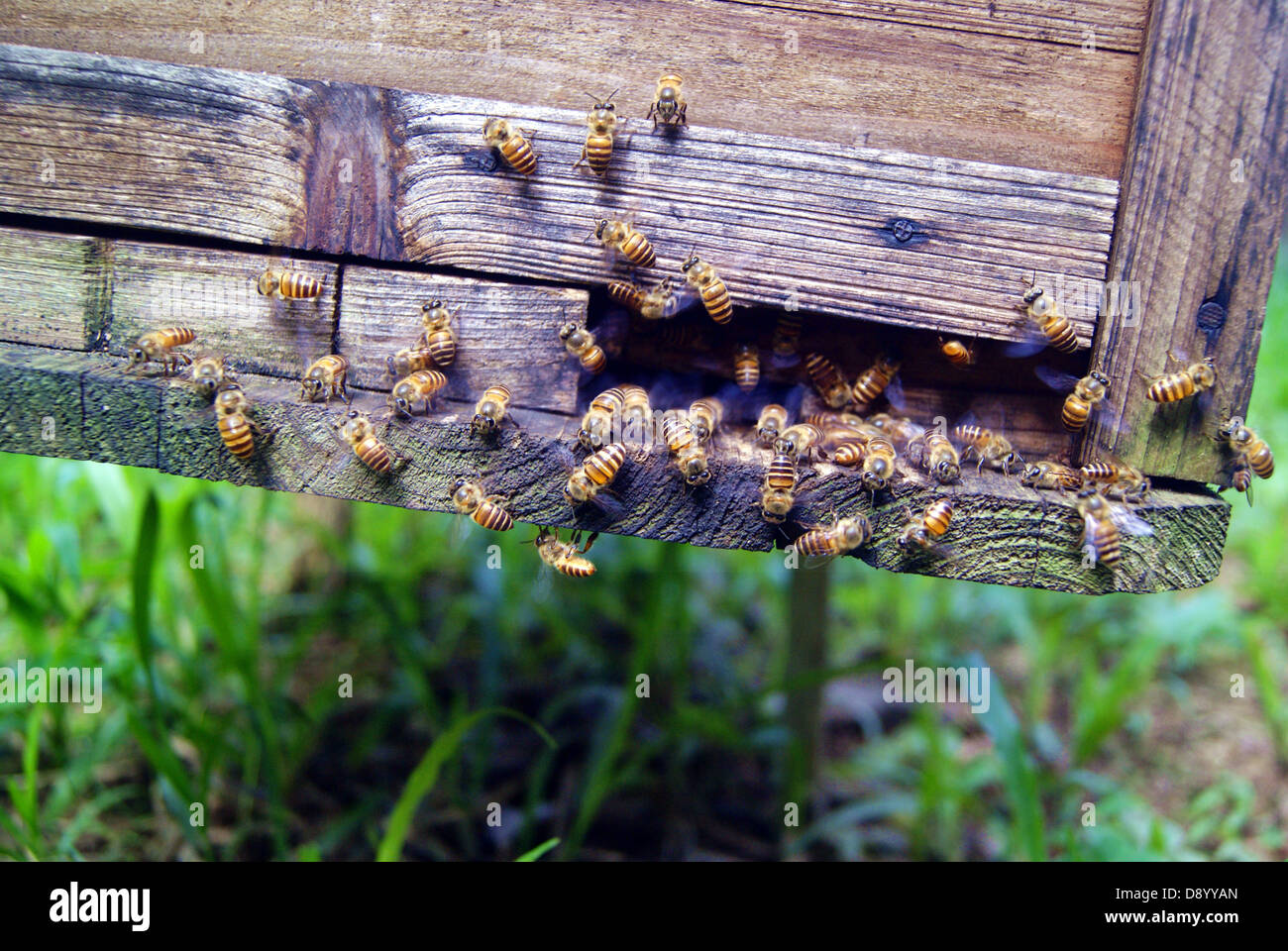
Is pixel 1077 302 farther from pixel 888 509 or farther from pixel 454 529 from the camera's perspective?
pixel 454 529

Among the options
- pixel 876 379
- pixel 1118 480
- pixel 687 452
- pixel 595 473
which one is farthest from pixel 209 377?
pixel 1118 480

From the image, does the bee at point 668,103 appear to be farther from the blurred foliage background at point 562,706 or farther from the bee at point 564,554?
the blurred foliage background at point 562,706

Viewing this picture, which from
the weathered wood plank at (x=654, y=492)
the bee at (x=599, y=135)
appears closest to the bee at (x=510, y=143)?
the bee at (x=599, y=135)

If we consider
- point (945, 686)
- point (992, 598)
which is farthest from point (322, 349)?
point (992, 598)

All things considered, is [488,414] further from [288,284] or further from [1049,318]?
[1049,318]

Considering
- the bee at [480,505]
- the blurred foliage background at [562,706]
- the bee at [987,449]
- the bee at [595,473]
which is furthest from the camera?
the blurred foliage background at [562,706]

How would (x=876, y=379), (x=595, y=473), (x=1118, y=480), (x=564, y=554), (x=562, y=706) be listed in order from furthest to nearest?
(x=562, y=706) → (x=564, y=554) → (x=876, y=379) → (x=1118, y=480) → (x=595, y=473)
